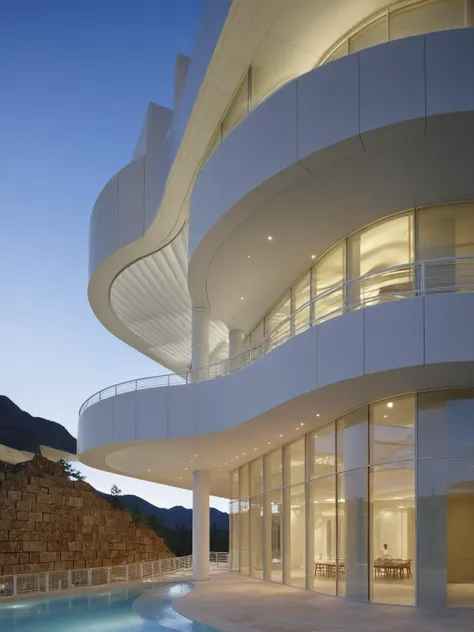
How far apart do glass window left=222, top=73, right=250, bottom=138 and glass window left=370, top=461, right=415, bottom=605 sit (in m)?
10.1

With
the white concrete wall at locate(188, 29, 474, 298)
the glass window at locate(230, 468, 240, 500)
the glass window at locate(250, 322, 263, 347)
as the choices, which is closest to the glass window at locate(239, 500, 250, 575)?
the glass window at locate(230, 468, 240, 500)

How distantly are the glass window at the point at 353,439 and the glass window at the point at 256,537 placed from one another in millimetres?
8359

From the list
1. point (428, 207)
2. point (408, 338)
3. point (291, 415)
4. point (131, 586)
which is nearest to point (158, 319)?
point (131, 586)

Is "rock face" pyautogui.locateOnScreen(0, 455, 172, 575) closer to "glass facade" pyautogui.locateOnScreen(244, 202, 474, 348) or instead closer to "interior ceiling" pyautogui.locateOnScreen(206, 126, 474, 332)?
"interior ceiling" pyautogui.locateOnScreen(206, 126, 474, 332)

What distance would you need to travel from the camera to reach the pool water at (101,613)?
13.9 meters

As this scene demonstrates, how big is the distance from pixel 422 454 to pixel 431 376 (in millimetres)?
2009

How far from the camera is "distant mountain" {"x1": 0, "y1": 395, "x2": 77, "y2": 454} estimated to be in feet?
249

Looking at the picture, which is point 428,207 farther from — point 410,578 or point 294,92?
point 410,578

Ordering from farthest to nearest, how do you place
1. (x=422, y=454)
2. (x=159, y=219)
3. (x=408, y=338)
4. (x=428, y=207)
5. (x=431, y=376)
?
(x=159, y=219), (x=428, y=207), (x=422, y=454), (x=431, y=376), (x=408, y=338)

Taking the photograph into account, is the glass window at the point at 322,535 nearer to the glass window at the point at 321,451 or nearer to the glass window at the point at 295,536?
the glass window at the point at 321,451

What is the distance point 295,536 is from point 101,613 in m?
6.67

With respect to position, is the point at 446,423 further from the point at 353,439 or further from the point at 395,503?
the point at 353,439

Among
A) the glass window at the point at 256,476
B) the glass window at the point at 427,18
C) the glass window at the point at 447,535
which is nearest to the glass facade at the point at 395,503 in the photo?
the glass window at the point at 447,535

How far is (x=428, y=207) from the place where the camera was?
52.3 feet
